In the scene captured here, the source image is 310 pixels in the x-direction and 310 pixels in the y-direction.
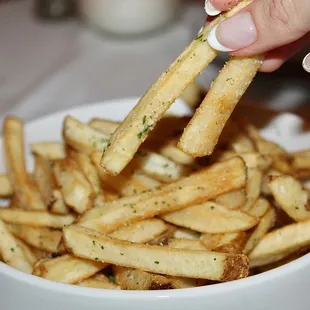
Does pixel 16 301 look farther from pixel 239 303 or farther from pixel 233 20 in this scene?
pixel 233 20

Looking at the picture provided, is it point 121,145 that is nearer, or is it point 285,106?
point 121,145

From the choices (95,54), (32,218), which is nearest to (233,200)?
(32,218)

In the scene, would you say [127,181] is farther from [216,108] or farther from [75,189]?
[216,108]

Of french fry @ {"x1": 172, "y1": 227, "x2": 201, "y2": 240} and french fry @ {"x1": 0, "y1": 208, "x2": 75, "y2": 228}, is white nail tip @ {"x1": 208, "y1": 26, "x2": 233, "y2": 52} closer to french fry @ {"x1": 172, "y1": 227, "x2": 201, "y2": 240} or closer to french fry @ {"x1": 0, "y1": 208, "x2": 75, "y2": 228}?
french fry @ {"x1": 172, "y1": 227, "x2": 201, "y2": 240}

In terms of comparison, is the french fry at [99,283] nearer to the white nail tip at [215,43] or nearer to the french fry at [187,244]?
the french fry at [187,244]

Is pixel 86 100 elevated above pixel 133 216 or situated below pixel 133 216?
below

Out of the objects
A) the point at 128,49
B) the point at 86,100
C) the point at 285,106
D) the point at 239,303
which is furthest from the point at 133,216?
the point at 128,49
